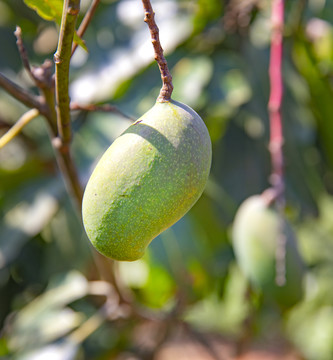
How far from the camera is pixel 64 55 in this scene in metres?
0.41

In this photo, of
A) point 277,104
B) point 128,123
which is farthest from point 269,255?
point 128,123

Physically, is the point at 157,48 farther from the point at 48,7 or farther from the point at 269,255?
the point at 269,255

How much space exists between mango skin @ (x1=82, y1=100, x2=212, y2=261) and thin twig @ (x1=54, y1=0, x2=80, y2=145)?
0.08 meters

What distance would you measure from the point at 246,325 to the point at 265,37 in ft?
2.08

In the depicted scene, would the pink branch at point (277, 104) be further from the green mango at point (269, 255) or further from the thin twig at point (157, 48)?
the thin twig at point (157, 48)

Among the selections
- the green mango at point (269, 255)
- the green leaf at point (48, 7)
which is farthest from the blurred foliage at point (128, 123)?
the green leaf at point (48, 7)

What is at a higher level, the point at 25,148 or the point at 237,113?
the point at 25,148

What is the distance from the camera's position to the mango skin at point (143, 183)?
0.39 metres

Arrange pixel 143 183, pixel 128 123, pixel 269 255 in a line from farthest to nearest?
1. pixel 128 123
2. pixel 269 255
3. pixel 143 183

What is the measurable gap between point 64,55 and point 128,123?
586mm

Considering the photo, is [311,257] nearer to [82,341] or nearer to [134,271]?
[134,271]

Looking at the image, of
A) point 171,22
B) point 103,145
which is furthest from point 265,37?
point 103,145

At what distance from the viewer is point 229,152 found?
1.24 metres

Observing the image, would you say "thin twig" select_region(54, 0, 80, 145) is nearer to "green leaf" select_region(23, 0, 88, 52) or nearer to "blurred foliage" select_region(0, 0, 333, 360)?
"green leaf" select_region(23, 0, 88, 52)
